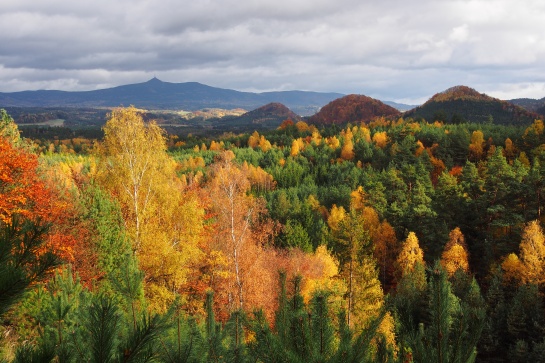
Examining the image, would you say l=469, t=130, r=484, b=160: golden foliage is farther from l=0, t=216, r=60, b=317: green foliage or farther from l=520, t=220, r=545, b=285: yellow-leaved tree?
l=0, t=216, r=60, b=317: green foliage

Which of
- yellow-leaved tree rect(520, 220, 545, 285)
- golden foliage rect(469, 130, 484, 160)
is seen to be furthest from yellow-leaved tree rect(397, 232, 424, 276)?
golden foliage rect(469, 130, 484, 160)

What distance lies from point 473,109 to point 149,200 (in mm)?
174948

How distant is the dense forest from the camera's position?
3.17 meters

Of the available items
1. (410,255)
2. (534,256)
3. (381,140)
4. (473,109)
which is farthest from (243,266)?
(473,109)

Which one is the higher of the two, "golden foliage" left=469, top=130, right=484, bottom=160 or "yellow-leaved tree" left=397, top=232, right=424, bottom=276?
"golden foliage" left=469, top=130, right=484, bottom=160

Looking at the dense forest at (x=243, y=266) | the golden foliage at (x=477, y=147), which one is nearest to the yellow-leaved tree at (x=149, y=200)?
the dense forest at (x=243, y=266)

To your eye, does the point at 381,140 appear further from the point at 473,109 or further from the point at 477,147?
the point at 473,109

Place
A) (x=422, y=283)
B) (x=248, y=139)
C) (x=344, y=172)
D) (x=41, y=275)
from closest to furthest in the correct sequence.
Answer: (x=41, y=275)
(x=422, y=283)
(x=344, y=172)
(x=248, y=139)

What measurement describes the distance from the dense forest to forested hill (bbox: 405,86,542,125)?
9112 centimetres

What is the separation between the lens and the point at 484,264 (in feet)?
111

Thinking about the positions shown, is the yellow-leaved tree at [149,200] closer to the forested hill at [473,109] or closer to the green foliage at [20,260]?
the green foliage at [20,260]

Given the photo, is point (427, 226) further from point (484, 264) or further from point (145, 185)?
point (145, 185)

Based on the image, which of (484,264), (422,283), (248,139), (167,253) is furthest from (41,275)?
(248,139)

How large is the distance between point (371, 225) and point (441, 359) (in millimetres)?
39449
